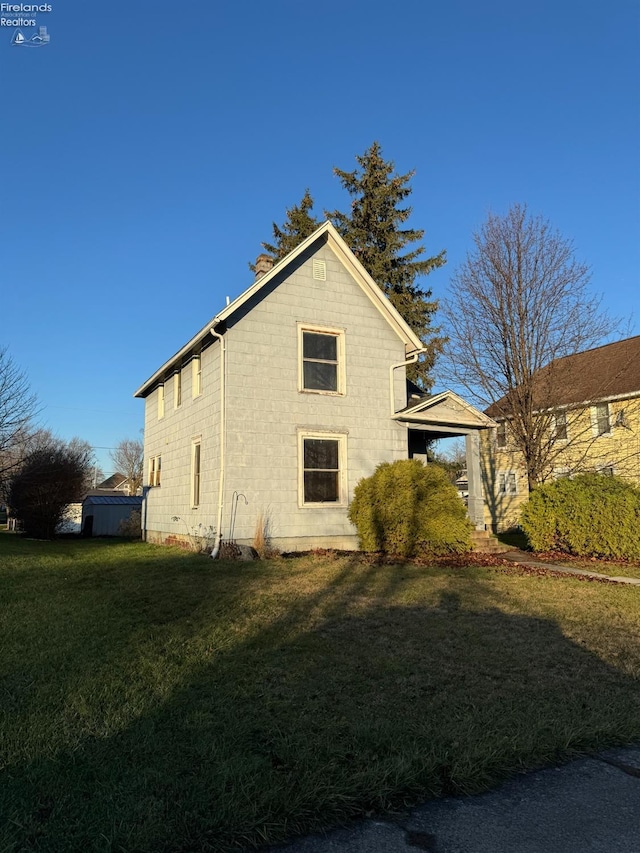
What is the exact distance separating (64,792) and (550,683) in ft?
12.0

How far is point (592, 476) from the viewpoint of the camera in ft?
45.3

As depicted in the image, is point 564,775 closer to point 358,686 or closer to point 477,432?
A: point 358,686

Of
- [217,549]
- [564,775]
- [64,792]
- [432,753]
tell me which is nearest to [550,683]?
[564,775]

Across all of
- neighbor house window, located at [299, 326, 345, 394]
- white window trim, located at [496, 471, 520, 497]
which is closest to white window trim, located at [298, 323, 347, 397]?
neighbor house window, located at [299, 326, 345, 394]

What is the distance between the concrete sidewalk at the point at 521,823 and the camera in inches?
106

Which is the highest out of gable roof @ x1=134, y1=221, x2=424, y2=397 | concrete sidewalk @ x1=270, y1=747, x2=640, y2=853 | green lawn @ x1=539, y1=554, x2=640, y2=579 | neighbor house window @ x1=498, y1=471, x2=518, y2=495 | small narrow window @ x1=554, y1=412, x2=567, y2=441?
gable roof @ x1=134, y1=221, x2=424, y2=397

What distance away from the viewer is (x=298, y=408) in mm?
14133

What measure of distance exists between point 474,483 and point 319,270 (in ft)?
22.1

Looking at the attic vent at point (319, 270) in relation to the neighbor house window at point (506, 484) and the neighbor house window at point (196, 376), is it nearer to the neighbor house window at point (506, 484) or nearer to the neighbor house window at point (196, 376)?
the neighbor house window at point (196, 376)

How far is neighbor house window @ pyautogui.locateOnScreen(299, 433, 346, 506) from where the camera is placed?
14109mm

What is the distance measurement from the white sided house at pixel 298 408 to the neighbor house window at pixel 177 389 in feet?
1.50

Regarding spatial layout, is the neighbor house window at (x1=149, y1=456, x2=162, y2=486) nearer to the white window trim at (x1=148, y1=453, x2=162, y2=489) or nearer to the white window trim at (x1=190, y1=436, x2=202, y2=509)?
the white window trim at (x1=148, y1=453, x2=162, y2=489)

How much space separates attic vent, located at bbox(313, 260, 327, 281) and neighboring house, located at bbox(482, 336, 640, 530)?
244 inches

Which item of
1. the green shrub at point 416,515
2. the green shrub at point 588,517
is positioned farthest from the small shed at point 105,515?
the green shrub at point 588,517
